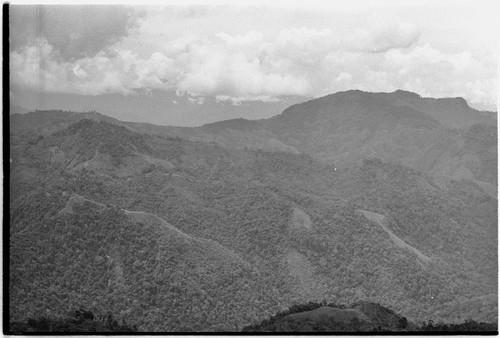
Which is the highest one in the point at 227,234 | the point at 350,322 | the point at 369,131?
the point at 369,131

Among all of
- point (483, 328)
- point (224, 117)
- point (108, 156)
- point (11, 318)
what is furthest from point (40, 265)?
point (483, 328)

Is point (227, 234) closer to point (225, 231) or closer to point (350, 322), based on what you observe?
point (225, 231)

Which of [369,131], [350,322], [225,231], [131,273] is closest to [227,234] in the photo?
[225,231]

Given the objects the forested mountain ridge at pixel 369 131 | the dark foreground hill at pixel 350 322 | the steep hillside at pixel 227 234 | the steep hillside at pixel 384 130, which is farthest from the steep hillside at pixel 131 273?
the steep hillside at pixel 384 130

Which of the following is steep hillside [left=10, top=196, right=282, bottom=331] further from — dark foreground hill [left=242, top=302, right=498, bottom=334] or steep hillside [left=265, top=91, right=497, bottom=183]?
steep hillside [left=265, top=91, right=497, bottom=183]

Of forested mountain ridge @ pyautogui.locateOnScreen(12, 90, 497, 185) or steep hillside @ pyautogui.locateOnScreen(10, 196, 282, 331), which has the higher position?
forested mountain ridge @ pyautogui.locateOnScreen(12, 90, 497, 185)

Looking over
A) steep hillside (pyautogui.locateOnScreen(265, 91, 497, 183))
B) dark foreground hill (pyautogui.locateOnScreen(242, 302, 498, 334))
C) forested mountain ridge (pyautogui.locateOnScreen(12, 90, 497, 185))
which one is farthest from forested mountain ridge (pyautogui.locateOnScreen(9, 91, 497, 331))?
dark foreground hill (pyautogui.locateOnScreen(242, 302, 498, 334))

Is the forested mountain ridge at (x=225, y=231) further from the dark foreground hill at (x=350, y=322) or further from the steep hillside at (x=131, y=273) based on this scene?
the dark foreground hill at (x=350, y=322)

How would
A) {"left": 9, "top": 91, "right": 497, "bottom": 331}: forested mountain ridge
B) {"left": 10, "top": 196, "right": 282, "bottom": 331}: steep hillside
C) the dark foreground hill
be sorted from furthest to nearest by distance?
{"left": 9, "top": 91, "right": 497, "bottom": 331}: forested mountain ridge
{"left": 10, "top": 196, "right": 282, "bottom": 331}: steep hillside
the dark foreground hill

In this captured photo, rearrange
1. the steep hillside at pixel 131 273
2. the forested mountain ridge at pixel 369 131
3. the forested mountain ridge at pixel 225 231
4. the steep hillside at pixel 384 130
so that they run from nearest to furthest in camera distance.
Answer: the steep hillside at pixel 131 273
the forested mountain ridge at pixel 225 231
the forested mountain ridge at pixel 369 131
the steep hillside at pixel 384 130
